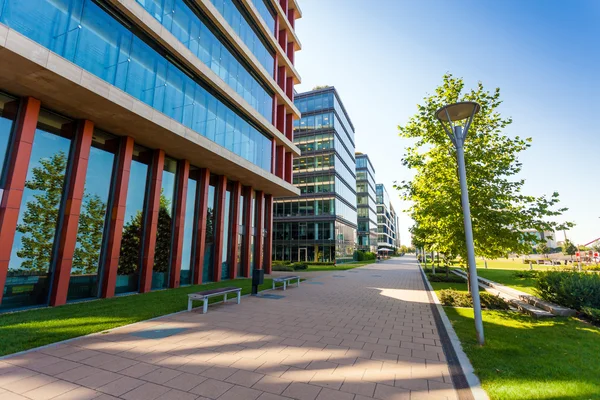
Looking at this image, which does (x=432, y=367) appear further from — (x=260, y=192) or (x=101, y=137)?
(x=260, y=192)

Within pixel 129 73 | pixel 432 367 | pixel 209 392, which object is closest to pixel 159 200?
pixel 129 73

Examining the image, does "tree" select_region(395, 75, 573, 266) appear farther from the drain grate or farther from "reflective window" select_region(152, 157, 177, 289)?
"reflective window" select_region(152, 157, 177, 289)

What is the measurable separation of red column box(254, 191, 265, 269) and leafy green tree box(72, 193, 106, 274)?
43.1ft

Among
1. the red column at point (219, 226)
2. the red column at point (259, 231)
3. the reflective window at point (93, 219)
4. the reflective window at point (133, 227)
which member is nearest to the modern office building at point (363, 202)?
the red column at point (259, 231)

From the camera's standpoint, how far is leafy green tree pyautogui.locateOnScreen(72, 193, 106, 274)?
38.7ft

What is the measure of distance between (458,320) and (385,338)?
3.46 metres

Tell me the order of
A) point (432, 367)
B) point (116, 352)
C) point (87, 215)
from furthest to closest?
point (87, 215)
point (116, 352)
point (432, 367)

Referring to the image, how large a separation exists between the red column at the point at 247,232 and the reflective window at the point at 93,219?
11.6m

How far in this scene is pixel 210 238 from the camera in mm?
19938

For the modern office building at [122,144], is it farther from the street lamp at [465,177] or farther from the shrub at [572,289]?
the shrub at [572,289]

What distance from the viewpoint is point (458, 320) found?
29.5ft

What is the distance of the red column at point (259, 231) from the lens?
Result: 80.5 ft

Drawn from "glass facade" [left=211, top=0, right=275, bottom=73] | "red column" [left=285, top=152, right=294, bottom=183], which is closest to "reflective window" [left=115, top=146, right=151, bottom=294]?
"glass facade" [left=211, top=0, right=275, bottom=73]

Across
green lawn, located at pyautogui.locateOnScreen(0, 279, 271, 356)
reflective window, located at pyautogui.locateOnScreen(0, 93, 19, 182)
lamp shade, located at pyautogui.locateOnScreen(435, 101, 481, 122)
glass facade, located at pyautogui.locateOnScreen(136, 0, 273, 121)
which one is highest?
glass facade, located at pyautogui.locateOnScreen(136, 0, 273, 121)
